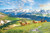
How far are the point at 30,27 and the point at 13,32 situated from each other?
344 millimetres

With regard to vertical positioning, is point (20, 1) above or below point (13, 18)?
above

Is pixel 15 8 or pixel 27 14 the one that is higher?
pixel 15 8

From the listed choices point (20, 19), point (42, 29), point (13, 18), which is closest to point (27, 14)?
point (20, 19)

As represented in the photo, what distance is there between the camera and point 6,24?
6.06 ft

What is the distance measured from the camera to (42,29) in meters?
1.80

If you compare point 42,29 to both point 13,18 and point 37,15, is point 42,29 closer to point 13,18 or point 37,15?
point 37,15

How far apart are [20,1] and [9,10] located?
0.29m

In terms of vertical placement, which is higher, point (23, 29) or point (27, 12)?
point (27, 12)

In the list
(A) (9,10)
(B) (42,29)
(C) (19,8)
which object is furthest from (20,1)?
(B) (42,29)

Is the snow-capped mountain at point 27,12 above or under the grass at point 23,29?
above

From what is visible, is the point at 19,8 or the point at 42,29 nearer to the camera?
the point at 42,29

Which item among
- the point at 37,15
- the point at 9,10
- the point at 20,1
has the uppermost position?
the point at 20,1

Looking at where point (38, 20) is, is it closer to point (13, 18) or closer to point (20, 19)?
point (20, 19)

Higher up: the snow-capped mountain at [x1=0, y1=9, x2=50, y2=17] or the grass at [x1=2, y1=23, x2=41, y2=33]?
the snow-capped mountain at [x1=0, y1=9, x2=50, y2=17]
